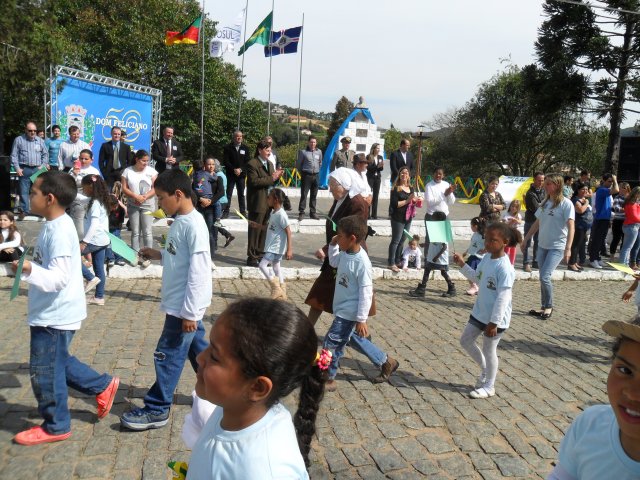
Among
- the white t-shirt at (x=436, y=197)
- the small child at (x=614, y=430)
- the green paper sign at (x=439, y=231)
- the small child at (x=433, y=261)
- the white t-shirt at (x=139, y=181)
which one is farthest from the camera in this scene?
the white t-shirt at (x=436, y=197)

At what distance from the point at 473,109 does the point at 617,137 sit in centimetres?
1710

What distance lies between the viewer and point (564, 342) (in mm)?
6566

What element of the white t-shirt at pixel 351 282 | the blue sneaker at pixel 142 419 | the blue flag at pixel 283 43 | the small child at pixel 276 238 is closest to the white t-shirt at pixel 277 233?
the small child at pixel 276 238

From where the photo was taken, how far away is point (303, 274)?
913 cm

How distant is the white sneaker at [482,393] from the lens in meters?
4.69

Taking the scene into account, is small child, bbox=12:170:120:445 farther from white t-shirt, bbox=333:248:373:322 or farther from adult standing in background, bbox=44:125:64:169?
adult standing in background, bbox=44:125:64:169

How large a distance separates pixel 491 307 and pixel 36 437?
359 centimetres

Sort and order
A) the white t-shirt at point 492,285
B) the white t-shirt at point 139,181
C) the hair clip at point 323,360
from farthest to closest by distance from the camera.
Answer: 1. the white t-shirt at point 139,181
2. the white t-shirt at point 492,285
3. the hair clip at point 323,360

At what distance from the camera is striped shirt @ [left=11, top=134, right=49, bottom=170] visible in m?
11.6

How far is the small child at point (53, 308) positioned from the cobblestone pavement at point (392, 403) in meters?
0.21

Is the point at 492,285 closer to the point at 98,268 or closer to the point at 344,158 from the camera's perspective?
the point at 98,268

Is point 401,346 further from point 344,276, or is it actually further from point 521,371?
point 344,276

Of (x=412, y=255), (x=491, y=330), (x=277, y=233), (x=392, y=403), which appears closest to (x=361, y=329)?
(x=392, y=403)

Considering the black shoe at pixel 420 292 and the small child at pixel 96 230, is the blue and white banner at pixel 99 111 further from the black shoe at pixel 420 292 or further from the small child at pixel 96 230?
the black shoe at pixel 420 292
